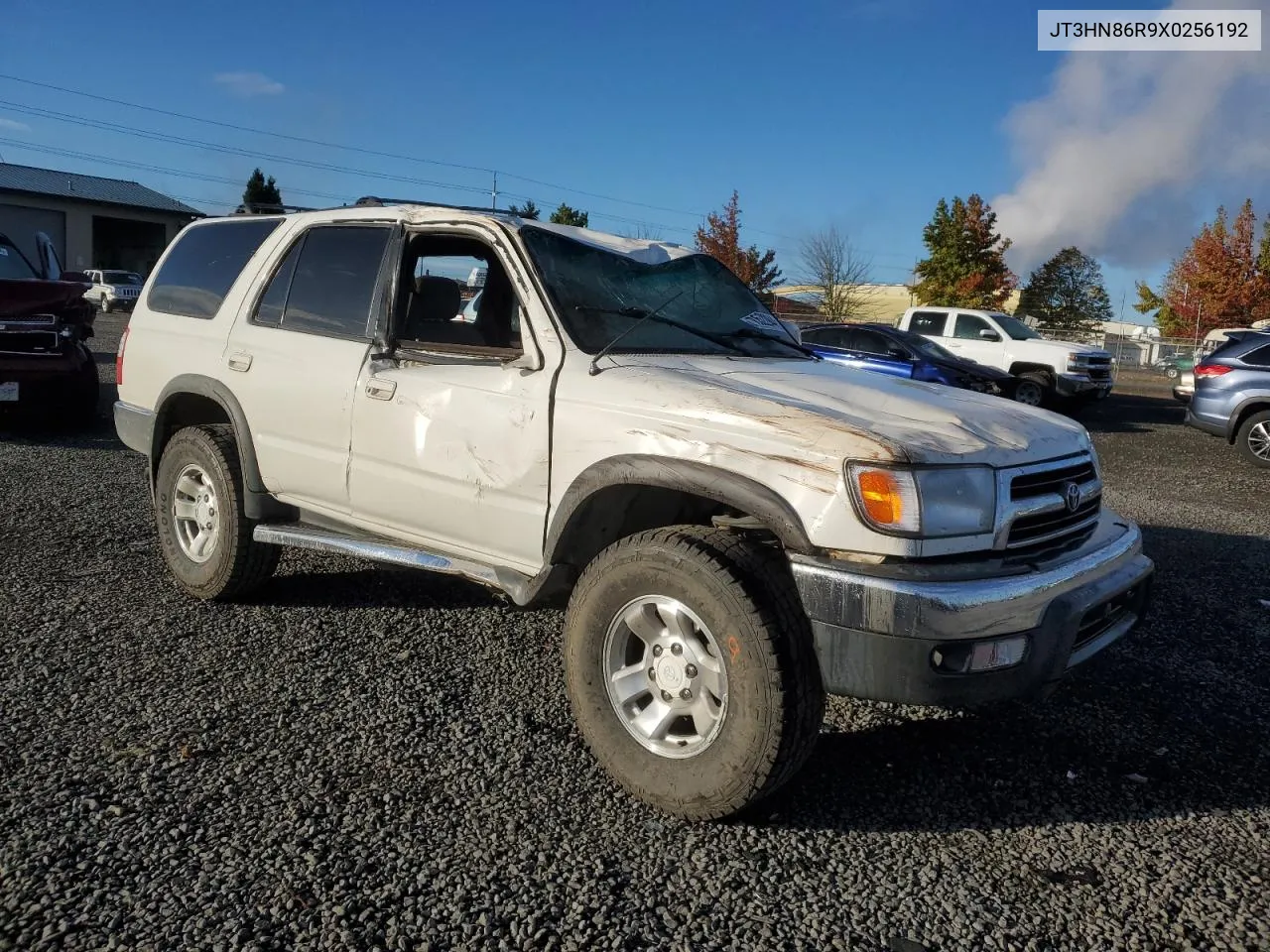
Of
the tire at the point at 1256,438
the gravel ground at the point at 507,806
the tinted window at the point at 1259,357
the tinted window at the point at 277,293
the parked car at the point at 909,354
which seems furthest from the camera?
the parked car at the point at 909,354

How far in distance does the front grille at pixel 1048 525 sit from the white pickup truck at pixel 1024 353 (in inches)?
579

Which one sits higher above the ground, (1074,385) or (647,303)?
(647,303)

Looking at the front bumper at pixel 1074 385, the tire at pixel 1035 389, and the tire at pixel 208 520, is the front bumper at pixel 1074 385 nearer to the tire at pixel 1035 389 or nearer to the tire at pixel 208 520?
the tire at pixel 1035 389

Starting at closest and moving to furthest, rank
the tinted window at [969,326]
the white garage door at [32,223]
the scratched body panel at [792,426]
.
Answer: the scratched body panel at [792,426], the tinted window at [969,326], the white garage door at [32,223]

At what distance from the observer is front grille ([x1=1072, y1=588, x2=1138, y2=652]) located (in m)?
2.92

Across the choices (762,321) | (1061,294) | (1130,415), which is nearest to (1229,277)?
(1061,294)

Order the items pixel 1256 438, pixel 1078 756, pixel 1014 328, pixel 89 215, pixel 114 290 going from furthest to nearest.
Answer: pixel 89 215 → pixel 114 290 → pixel 1014 328 → pixel 1256 438 → pixel 1078 756

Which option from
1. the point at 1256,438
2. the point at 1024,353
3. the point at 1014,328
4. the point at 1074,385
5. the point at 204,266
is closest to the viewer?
the point at 204,266

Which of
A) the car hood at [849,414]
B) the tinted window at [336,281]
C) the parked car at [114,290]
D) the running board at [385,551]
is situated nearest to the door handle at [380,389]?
the tinted window at [336,281]

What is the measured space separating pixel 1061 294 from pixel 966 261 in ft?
34.6

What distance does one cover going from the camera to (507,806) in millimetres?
2953

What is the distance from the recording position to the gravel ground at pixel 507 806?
95.9 inches

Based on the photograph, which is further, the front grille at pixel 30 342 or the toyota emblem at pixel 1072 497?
the front grille at pixel 30 342

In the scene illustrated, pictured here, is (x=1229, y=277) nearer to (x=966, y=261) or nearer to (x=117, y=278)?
(x=966, y=261)
